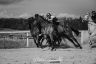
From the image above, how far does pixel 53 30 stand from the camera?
36.1 feet

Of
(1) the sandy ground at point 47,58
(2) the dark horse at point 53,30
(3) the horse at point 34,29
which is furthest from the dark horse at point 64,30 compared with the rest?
(1) the sandy ground at point 47,58

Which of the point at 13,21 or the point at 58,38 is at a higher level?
the point at 58,38

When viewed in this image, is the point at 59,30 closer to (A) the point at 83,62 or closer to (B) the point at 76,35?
(B) the point at 76,35

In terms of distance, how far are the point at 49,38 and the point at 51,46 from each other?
47 centimetres

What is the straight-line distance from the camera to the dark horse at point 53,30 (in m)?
10.9

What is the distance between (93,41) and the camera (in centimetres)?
1169

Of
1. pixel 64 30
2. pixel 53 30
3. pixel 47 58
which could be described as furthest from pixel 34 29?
pixel 47 58

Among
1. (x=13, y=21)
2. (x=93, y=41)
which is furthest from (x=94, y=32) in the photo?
(x=13, y=21)

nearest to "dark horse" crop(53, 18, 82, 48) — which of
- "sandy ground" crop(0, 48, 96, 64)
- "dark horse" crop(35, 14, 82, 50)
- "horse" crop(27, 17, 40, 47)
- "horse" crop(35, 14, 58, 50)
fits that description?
"dark horse" crop(35, 14, 82, 50)

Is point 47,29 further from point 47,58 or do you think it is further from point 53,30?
point 47,58

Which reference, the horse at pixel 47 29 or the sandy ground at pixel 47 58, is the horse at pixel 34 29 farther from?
the sandy ground at pixel 47 58

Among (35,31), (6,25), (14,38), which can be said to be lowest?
(6,25)

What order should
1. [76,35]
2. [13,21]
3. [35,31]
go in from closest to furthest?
[35,31] → [76,35] → [13,21]

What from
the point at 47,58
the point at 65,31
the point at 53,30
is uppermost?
the point at 53,30
